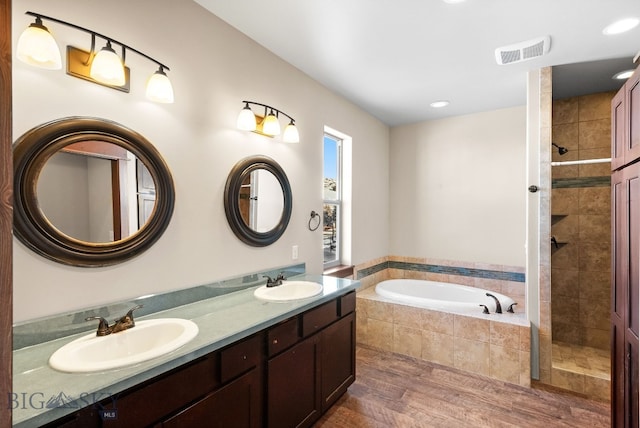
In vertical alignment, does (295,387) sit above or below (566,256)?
below

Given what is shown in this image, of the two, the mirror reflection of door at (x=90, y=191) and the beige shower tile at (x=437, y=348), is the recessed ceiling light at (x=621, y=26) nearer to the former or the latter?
the beige shower tile at (x=437, y=348)

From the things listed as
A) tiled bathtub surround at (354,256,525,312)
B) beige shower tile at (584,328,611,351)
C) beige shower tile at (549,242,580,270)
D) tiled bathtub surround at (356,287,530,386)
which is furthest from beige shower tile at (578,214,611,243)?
tiled bathtub surround at (356,287,530,386)

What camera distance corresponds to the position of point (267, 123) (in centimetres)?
222

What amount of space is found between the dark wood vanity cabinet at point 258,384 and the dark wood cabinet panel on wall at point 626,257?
1537 millimetres

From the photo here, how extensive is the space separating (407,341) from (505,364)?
845mm

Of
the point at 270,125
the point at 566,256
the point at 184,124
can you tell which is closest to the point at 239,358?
the point at 184,124

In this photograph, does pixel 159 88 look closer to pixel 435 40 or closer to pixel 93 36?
pixel 93 36

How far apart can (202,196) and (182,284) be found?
54cm

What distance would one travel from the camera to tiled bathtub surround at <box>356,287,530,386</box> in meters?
2.57

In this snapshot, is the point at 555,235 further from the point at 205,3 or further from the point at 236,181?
the point at 205,3

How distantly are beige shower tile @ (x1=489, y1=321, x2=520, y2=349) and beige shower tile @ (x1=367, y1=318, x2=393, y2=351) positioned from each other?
930 millimetres

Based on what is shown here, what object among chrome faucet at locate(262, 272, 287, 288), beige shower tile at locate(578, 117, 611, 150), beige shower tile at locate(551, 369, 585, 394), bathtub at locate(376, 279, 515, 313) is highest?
beige shower tile at locate(578, 117, 611, 150)

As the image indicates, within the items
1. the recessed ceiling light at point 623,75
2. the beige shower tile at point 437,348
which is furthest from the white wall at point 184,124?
the recessed ceiling light at point 623,75

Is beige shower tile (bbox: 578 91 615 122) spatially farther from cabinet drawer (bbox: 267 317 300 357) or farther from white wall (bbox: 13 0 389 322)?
cabinet drawer (bbox: 267 317 300 357)
